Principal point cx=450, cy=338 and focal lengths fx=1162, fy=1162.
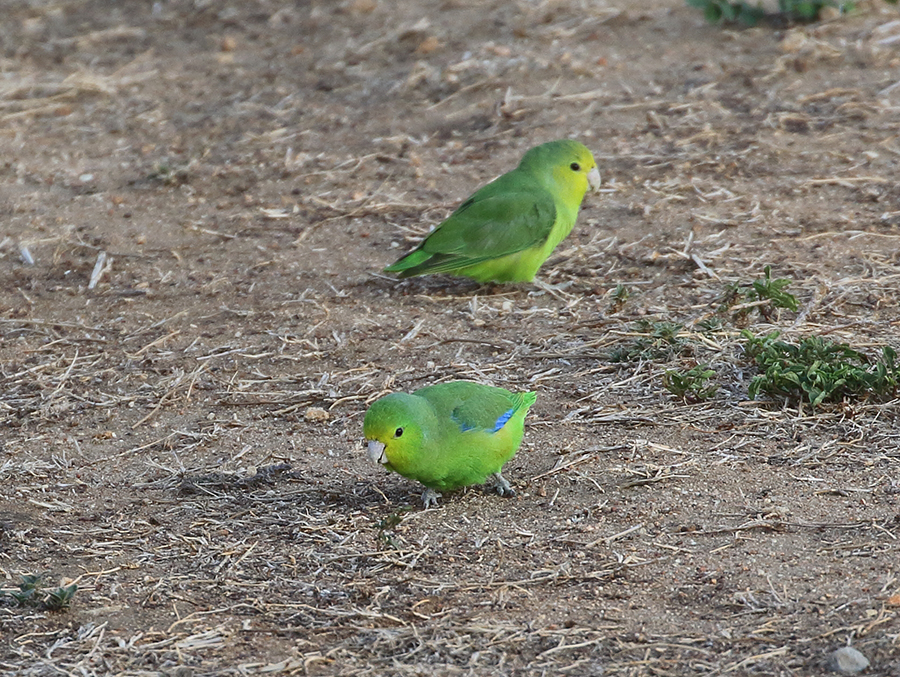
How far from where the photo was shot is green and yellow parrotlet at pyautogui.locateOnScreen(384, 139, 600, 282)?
6.04 m

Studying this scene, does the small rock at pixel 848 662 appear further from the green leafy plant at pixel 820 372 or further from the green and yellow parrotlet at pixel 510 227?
the green and yellow parrotlet at pixel 510 227

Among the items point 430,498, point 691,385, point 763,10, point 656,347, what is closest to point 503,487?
point 430,498

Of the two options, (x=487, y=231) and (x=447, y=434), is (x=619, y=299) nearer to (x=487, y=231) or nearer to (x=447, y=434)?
(x=487, y=231)

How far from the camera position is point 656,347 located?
5.12m

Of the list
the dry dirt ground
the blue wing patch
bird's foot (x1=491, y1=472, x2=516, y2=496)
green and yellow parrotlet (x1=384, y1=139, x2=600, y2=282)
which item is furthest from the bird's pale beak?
green and yellow parrotlet (x1=384, y1=139, x2=600, y2=282)

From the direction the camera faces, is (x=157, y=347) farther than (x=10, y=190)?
No

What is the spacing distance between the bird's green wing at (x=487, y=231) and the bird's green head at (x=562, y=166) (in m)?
0.14

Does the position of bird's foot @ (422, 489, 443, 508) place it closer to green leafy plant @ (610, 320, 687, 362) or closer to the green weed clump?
green leafy plant @ (610, 320, 687, 362)

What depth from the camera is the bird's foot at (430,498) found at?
421 cm

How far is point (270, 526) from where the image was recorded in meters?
4.11

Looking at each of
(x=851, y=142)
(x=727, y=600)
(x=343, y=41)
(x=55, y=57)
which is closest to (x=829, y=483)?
(x=727, y=600)

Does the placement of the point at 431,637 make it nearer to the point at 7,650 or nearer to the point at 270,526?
the point at 270,526

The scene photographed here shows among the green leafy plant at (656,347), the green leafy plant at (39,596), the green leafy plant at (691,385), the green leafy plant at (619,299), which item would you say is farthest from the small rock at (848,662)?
the green leafy plant at (619,299)

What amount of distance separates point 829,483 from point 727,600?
2.74 ft
